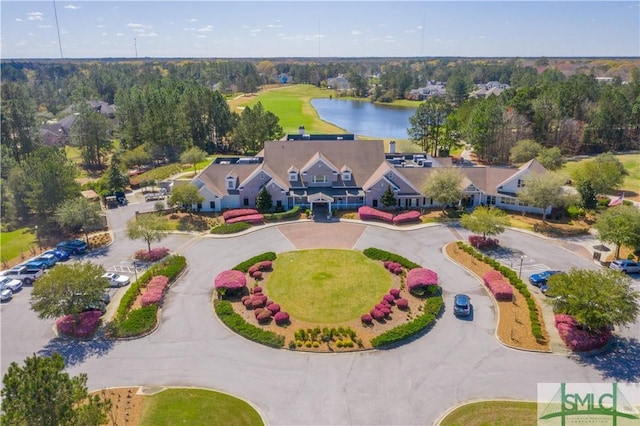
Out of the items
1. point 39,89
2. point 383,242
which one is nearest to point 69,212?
point 383,242

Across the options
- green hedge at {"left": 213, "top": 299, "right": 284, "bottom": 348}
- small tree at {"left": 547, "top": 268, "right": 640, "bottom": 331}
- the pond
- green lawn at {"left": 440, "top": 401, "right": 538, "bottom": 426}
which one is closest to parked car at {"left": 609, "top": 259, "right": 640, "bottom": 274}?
small tree at {"left": 547, "top": 268, "right": 640, "bottom": 331}

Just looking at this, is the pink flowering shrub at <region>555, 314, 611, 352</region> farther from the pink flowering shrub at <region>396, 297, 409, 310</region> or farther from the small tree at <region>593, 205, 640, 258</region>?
the small tree at <region>593, 205, 640, 258</region>

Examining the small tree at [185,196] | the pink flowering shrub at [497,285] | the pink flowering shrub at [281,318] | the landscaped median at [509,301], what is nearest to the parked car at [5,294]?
the small tree at [185,196]

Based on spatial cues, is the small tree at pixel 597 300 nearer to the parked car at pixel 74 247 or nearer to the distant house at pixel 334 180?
the distant house at pixel 334 180

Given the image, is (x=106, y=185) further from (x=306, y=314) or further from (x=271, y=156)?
(x=306, y=314)

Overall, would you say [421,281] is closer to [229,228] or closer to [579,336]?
[579,336]

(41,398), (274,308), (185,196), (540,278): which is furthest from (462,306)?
(185,196)
